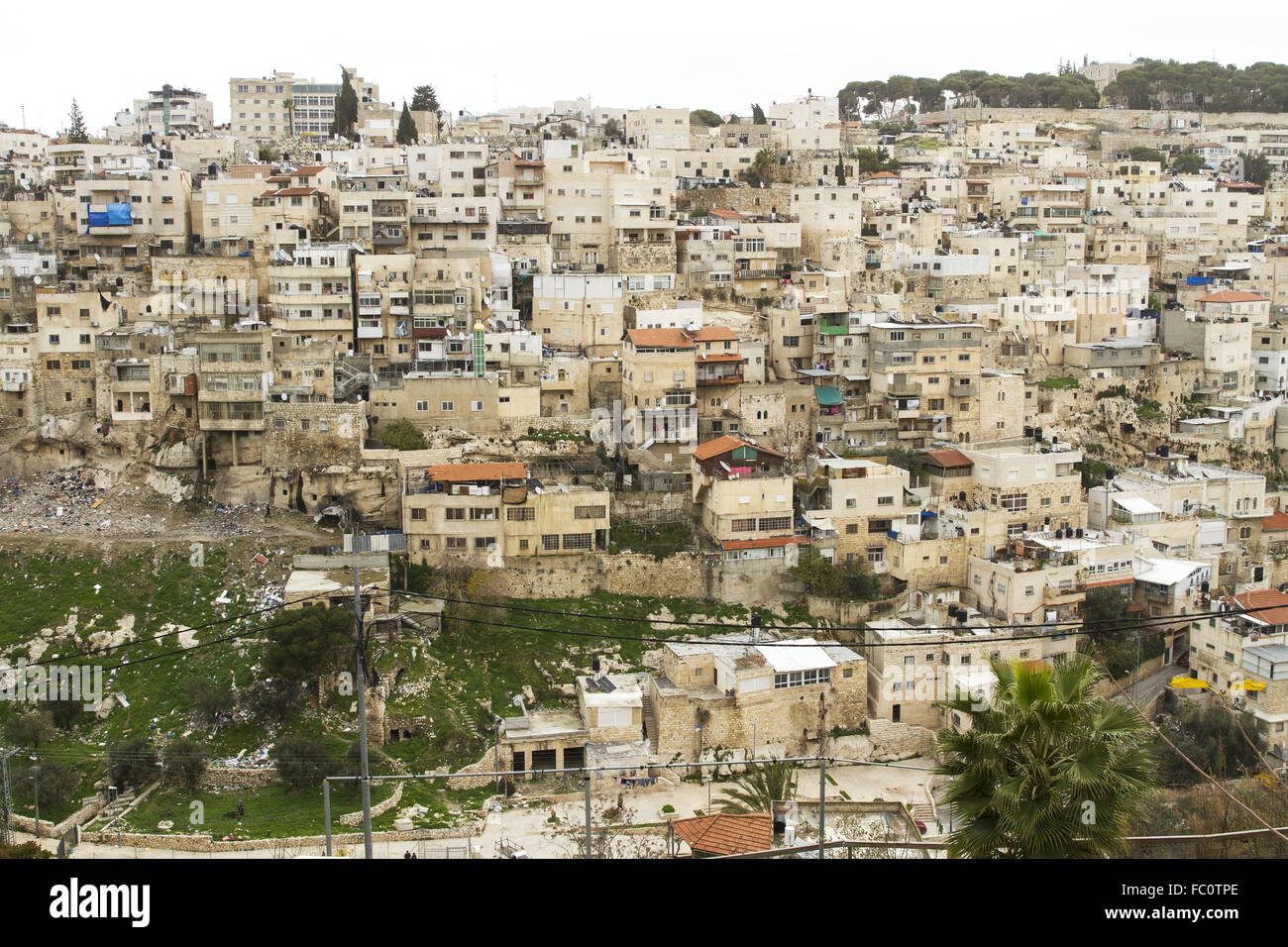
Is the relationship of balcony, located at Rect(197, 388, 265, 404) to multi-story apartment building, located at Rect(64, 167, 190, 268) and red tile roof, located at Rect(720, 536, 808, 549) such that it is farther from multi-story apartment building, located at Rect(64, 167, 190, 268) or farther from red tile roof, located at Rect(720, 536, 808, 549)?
red tile roof, located at Rect(720, 536, 808, 549)

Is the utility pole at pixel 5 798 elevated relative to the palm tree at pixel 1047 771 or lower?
lower

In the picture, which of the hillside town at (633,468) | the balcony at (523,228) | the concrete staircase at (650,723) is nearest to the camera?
the hillside town at (633,468)

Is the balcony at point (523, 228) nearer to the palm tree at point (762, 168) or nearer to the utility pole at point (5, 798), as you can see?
the palm tree at point (762, 168)

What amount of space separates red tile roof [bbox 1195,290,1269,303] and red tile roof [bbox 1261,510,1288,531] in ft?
25.7

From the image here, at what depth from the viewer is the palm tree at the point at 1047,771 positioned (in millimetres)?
8102

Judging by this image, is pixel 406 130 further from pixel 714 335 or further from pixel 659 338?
pixel 659 338

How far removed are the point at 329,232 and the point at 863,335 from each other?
1343cm

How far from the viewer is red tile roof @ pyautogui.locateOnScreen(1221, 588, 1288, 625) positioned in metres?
24.3

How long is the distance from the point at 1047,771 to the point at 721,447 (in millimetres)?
17995

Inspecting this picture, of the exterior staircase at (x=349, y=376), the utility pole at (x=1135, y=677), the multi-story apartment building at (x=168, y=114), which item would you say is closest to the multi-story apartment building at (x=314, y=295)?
the exterior staircase at (x=349, y=376)

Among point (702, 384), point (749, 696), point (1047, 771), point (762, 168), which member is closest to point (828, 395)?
point (702, 384)

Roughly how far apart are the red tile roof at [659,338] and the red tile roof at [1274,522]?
1354cm

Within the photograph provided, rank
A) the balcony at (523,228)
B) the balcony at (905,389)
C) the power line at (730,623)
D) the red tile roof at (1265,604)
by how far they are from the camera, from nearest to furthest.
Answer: the power line at (730,623) → the red tile roof at (1265,604) → the balcony at (905,389) → the balcony at (523,228)

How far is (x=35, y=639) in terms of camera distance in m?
21.6
